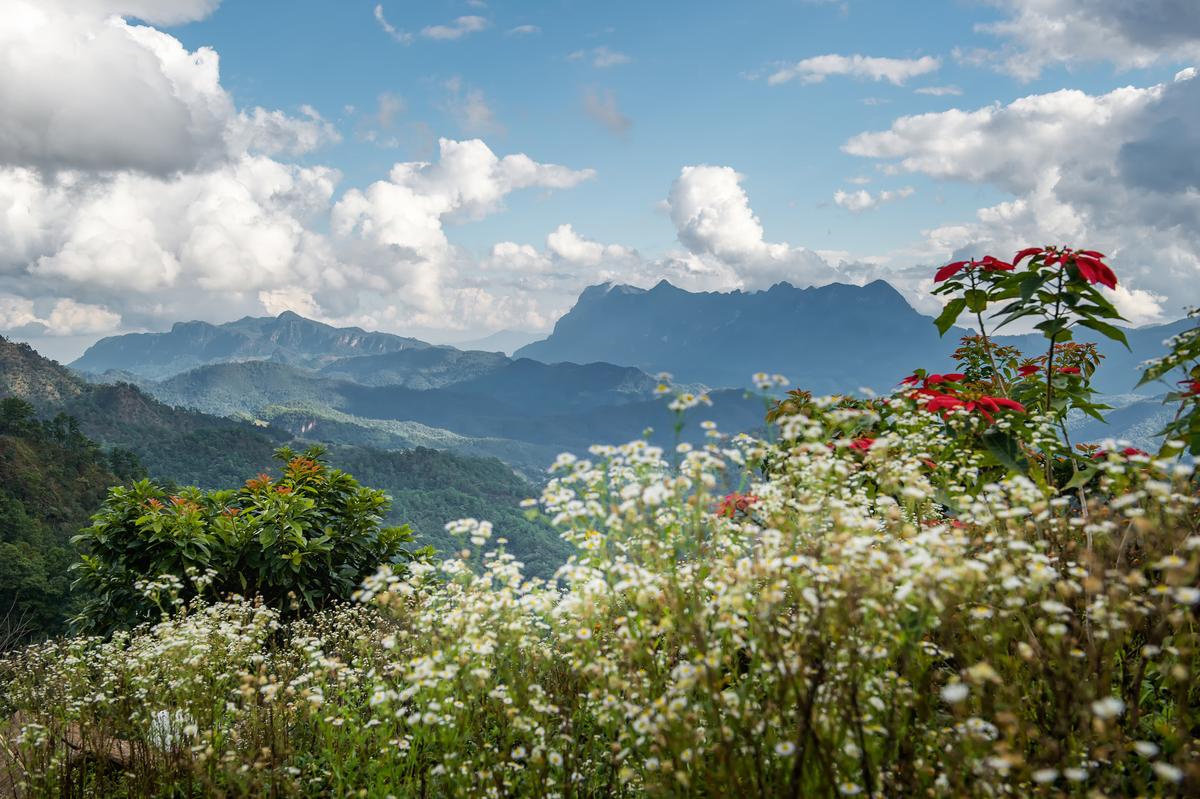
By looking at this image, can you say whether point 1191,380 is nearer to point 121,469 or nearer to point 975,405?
point 975,405

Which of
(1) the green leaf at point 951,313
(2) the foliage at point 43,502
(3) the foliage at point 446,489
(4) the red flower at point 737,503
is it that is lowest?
(3) the foliage at point 446,489

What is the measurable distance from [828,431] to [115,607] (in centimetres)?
759

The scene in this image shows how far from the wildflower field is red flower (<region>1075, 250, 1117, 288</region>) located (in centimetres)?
2

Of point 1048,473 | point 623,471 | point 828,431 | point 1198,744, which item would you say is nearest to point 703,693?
point 623,471

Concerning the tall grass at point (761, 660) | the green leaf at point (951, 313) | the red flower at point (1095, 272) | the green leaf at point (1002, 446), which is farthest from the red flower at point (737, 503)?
the red flower at point (1095, 272)

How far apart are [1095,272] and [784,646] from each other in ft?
9.21

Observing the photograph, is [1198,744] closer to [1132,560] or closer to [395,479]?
[1132,560]

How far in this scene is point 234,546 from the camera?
23.0ft

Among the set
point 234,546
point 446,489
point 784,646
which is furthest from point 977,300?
point 446,489

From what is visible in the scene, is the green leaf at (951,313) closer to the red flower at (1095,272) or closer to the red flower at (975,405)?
the red flower at (975,405)

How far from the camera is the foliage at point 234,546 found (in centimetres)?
674

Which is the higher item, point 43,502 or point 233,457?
point 43,502

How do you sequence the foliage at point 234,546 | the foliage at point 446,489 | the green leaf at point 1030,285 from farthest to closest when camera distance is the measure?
the foliage at point 446,489
the foliage at point 234,546
the green leaf at point 1030,285

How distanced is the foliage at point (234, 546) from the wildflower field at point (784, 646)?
1848mm
